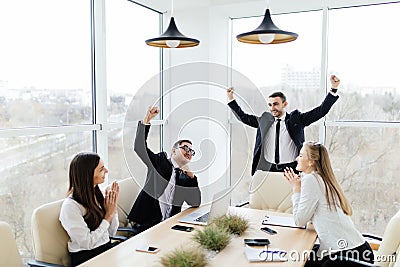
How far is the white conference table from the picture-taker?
1897mm

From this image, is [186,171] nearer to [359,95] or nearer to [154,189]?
[154,189]

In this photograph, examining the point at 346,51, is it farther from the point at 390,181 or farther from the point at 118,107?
the point at 118,107

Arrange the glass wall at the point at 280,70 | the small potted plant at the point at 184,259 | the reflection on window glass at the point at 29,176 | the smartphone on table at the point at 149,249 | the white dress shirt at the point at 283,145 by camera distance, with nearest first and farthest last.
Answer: the small potted plant at the point at 184,259, the smartphone on table at the point at 149,249, the reflection on window glass at the point at 29,176, the white dress shirt at the point at 283,145, the glass wall at the point at 280,70

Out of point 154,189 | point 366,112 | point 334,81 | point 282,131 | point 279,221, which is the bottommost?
point 279,221

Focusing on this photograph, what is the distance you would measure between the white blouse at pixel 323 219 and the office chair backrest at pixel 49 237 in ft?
4.64

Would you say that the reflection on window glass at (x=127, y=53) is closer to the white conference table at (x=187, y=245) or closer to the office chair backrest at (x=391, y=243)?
the white conference table at (x=187, y=245)

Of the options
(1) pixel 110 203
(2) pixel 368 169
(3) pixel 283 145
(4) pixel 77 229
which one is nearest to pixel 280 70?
(3) pixel 283 145

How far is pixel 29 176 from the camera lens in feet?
9.37

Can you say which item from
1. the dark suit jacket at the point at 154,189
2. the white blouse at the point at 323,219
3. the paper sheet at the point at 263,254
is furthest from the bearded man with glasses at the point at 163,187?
the paper sheet at the point at 263,254

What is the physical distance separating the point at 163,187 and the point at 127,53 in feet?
4.98

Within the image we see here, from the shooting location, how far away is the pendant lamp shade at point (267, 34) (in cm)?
220

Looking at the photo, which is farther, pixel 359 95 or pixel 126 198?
pixel 359 95

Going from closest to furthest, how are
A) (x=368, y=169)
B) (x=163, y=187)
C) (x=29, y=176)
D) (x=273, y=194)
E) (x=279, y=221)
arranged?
(x=279, y=221), (x=29, y=176), (x=163, y=187), (x=273, y=194), (x=368, y=169)

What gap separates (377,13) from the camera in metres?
3.75
